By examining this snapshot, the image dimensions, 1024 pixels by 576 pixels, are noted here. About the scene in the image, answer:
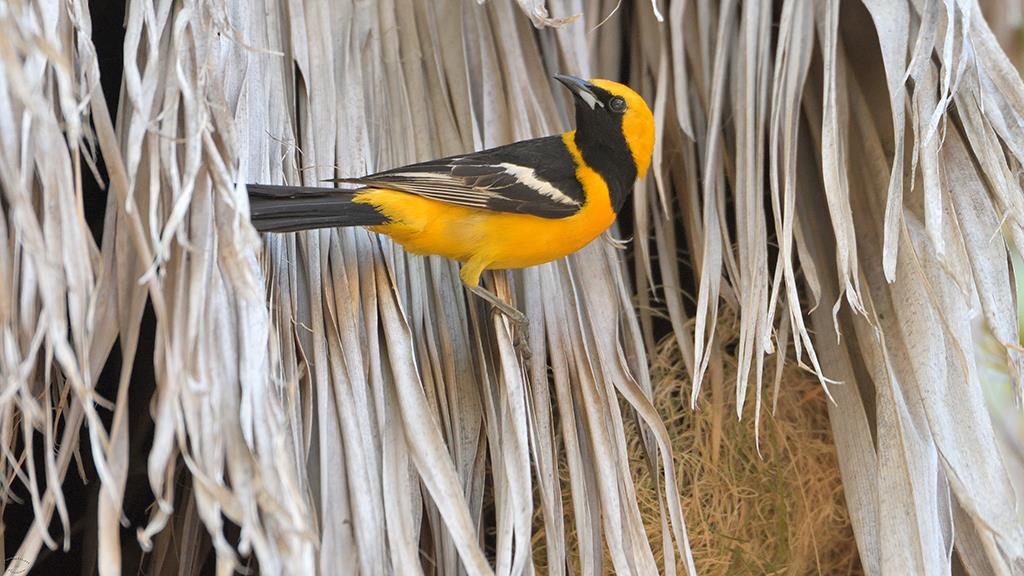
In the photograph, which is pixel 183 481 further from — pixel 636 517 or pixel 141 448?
pixel 636 517

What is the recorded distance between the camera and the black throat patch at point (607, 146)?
259 cm

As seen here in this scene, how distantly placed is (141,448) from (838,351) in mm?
1775

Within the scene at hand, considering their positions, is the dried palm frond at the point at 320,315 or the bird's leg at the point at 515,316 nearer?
the dried palm frond at the point at 320,315

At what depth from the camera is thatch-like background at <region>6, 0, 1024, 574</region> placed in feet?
5.58

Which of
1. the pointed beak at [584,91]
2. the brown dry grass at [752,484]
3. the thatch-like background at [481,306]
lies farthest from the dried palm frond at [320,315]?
the brown dry grass at [752,484]

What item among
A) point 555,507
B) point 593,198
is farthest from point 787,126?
point 555,507

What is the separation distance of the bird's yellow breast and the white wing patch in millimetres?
50

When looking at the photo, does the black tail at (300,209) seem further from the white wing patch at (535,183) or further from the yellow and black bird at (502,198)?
the white wing patch at (535,183)

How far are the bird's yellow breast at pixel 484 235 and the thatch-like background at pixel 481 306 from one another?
0.32ft

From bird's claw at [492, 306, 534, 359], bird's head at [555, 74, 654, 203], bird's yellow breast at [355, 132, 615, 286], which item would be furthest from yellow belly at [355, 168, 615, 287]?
bird's head at [555, 74, 654, 203]

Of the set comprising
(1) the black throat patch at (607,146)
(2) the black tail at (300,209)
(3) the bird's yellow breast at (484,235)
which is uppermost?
(1) the black throat patch at (607,146)

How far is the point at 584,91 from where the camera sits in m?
2.63

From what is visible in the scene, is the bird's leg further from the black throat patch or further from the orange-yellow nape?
the orange-yellow nape

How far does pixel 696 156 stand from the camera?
9.69ft
